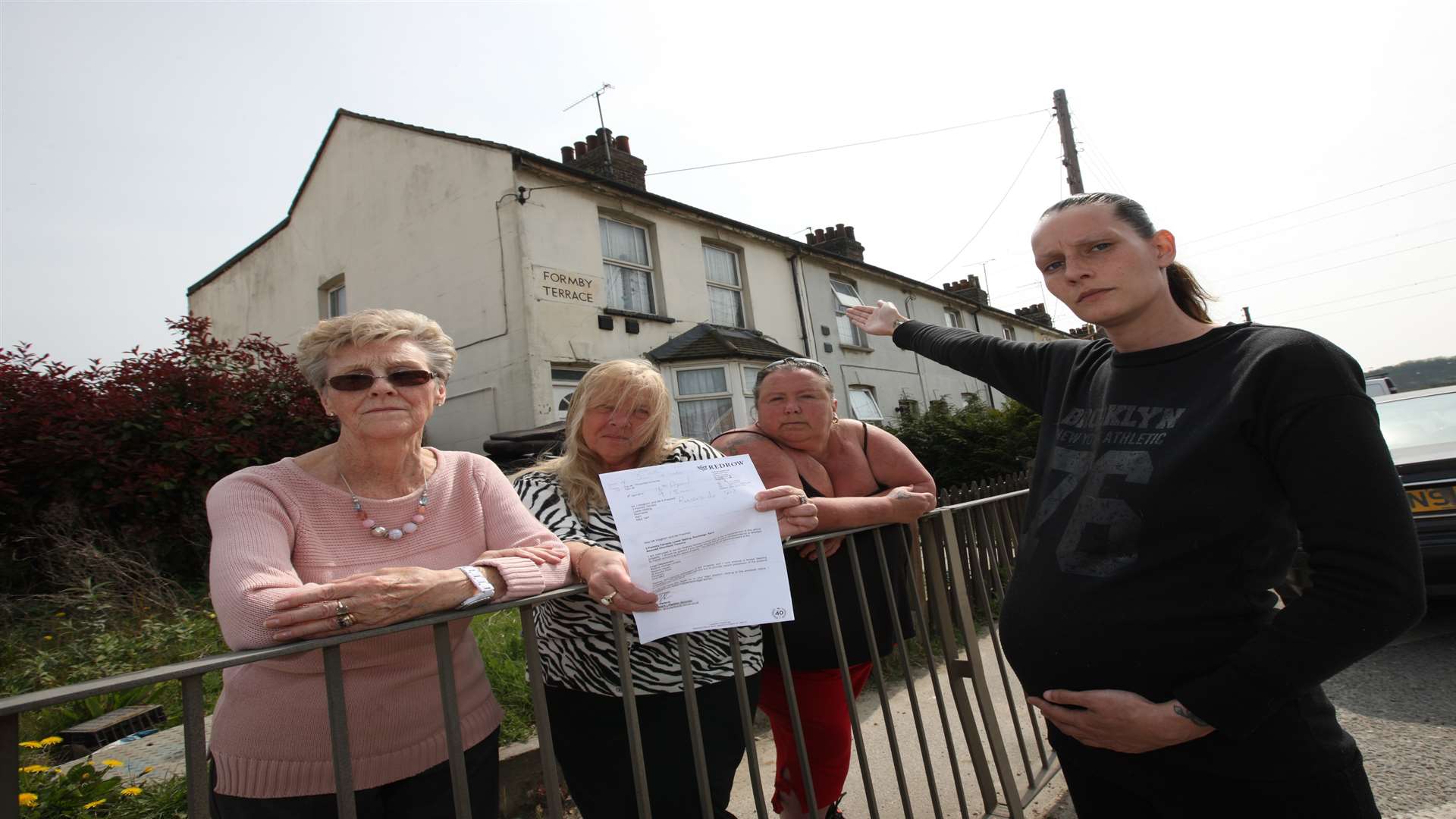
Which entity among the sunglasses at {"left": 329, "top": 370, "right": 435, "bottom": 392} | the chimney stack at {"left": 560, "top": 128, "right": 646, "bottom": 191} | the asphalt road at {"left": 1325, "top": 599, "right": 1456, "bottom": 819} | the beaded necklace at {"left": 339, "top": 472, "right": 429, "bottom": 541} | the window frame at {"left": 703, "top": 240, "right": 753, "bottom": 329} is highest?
the chimney stack at {"left": 560, "top": 128, "right": 646, "bottom": 191}

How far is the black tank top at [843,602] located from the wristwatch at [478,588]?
1.09m

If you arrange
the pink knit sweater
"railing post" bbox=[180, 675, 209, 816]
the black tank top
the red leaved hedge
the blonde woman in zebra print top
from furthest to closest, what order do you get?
the red leaved hedge, the black tank top, the blonde woman in zebra print top, the pink knit sweater, "railing post" bbox=[180, 675, 209, 816]

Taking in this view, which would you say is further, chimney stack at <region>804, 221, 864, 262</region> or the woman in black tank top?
chimney stack at <region>804, 221, 864, 262</region>

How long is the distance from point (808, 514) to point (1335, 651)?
118 centimetres

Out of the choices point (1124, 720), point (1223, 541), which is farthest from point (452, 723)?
point (1223, 541)

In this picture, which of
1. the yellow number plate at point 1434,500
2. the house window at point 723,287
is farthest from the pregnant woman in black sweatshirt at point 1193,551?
the house window at point 723,287

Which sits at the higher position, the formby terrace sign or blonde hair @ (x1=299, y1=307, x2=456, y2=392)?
the formby terrace sign

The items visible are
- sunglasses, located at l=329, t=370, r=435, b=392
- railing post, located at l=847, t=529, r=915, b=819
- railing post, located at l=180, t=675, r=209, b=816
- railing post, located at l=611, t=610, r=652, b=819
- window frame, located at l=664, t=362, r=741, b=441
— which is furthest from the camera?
window frame, located at l=664, t=362, r=741, b=441

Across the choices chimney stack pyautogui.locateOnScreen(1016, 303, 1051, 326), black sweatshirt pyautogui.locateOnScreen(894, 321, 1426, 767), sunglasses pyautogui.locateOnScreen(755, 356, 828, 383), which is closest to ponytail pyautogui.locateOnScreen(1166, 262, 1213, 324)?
black sweatshirt pyautogui.locateOnScreen(894, 321, 1426, 767)

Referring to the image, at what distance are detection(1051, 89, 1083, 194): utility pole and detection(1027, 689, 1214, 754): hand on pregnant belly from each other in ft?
42.1

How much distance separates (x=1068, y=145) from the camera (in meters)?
12.5

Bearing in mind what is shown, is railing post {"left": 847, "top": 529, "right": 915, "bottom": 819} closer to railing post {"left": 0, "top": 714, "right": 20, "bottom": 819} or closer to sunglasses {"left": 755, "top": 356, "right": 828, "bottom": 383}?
sunglasses {"left": 755, "top": 356, "right": 828, "bottom": 383}

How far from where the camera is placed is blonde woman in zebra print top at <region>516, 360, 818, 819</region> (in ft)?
6.23

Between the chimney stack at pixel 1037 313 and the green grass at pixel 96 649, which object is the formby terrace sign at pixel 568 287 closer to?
the green grass at pixel 96 649
